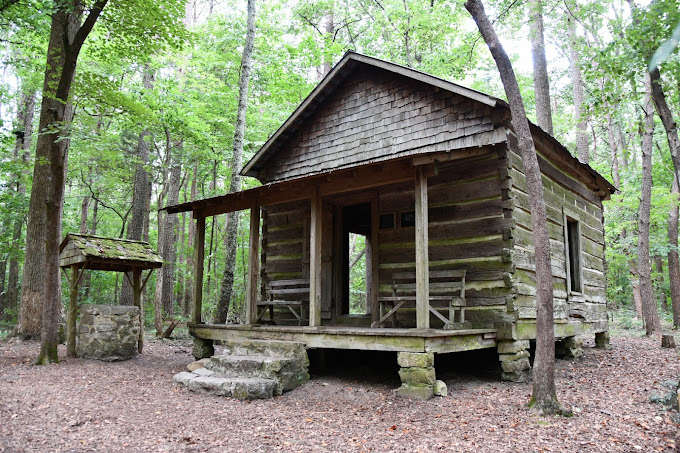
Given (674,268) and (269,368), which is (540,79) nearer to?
(674,268)

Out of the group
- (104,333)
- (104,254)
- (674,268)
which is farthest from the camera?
(674,268)

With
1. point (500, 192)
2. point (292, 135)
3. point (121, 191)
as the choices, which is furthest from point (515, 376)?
point (121, 191)

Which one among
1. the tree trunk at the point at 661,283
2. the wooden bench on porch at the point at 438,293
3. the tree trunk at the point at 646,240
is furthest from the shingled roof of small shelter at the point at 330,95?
the tree trunk at the point at 661,283

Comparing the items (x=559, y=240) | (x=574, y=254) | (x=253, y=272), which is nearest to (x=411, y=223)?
(x=253, y=272)

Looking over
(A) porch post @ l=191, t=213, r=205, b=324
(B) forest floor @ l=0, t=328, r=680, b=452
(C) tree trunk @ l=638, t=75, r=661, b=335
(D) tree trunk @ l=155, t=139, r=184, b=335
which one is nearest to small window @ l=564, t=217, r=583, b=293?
(B) forest floor @ l=0, t=328, r=680, b=452

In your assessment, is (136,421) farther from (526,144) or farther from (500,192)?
(500,192)

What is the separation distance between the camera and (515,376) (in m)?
8.21

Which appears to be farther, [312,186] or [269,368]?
[312,186]

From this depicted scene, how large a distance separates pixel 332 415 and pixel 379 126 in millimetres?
6833

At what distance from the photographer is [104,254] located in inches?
398

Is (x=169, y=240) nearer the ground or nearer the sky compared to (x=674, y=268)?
nearer the sky

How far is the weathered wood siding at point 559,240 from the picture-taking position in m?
8.78

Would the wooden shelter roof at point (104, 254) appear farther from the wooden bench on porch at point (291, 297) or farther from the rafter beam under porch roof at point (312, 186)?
the wooden bench on porch at point (291, 297)

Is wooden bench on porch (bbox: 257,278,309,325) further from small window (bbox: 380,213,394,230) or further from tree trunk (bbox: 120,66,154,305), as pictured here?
tree trunk (bbox: 120,66,154,305)
